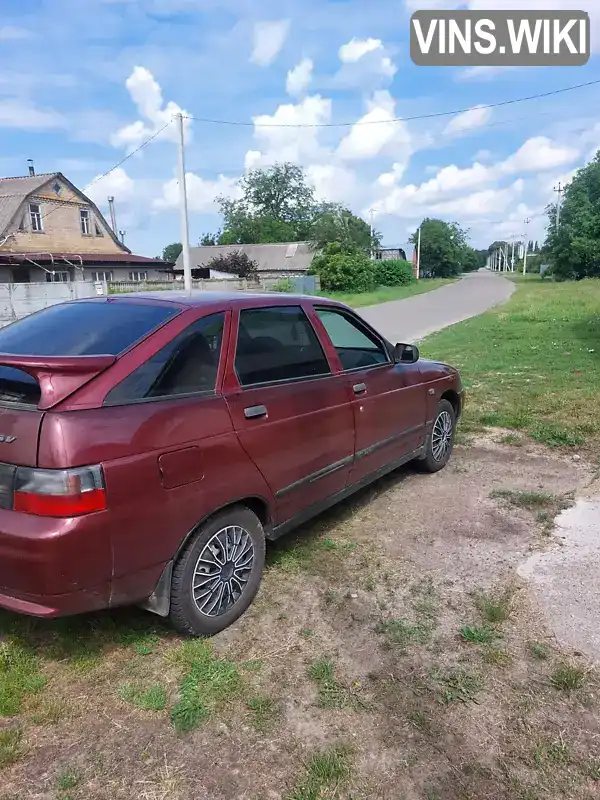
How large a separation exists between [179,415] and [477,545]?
7.76 ft

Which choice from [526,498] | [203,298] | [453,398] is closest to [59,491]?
[203,298]

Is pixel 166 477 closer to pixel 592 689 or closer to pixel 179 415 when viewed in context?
pixel 179 415

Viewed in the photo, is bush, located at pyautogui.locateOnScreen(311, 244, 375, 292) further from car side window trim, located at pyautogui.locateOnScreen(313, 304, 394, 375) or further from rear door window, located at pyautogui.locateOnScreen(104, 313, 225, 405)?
rear door window, located at pyautogui.locateOnScreen(104, 313, 225, 405)

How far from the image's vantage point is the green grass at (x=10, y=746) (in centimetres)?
220

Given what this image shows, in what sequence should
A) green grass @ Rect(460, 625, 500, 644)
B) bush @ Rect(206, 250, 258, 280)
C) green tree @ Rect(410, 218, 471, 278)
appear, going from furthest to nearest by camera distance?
green tree @ Rect(410, 218, 471, 278) < bush @ Rect(206, 250, 258, 280) < green grass @ Rect(460, 625, 500, 644)

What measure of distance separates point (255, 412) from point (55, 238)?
38868 millimetres

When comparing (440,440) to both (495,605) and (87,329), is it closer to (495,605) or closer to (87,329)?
(495,605)

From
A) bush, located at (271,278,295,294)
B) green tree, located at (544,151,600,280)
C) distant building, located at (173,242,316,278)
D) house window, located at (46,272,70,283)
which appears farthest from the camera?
distant building, located at (173,242,316,278)

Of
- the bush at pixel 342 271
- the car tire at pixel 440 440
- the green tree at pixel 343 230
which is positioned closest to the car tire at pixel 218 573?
the car tire at pixel 440 440

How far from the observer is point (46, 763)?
7.25 feet

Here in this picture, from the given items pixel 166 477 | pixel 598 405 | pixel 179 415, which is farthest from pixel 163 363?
pixel 598 405

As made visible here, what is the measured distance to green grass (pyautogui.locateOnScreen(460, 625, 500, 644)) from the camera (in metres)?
2.88

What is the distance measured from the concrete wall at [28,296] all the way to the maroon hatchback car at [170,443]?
16857mm

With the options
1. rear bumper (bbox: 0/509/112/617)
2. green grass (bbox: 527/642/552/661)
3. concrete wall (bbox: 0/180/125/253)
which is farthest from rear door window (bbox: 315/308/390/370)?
concrete wall (bbox: 0/180/125/253)
